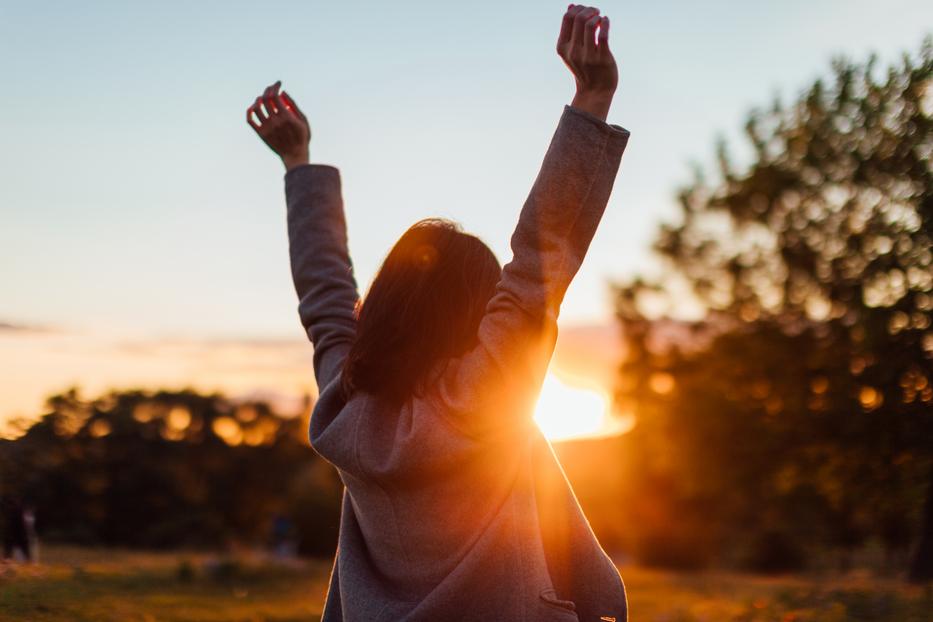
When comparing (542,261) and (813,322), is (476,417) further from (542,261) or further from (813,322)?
(813,322)

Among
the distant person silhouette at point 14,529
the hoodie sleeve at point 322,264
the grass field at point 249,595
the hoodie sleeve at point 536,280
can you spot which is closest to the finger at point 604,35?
the hoodie sleeve at point 536,280

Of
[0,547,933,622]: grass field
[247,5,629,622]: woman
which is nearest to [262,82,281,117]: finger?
[247,5,629,622]: woman

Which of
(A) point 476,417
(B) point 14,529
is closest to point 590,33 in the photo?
(A) point 476,417

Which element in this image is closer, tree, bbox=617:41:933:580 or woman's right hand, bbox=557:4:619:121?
woman's right hand, bbox=557:4:619:121

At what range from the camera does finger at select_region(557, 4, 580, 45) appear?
1.80 meters

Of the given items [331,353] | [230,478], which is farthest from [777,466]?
[230,478]

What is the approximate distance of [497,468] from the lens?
1785mm

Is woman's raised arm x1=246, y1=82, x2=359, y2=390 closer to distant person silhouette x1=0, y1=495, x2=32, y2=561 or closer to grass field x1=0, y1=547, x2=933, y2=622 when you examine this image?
grass field x1=0, y1=547, x2=933, y2=622

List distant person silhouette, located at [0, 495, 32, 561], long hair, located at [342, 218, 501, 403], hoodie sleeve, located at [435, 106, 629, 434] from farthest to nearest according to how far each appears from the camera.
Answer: distant person silhouette, located at [0, 495, 32, 561], long hair, located at [342, 218, 501, 403], hoodie sleeve, located at [435, 106, 629, 434]

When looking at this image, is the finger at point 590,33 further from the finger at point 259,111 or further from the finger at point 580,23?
the finger at point 259,111

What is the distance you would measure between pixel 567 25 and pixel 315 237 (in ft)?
3.00

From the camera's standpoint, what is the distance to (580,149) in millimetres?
1744

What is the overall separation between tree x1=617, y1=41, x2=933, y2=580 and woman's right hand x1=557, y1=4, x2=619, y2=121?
10471 mm

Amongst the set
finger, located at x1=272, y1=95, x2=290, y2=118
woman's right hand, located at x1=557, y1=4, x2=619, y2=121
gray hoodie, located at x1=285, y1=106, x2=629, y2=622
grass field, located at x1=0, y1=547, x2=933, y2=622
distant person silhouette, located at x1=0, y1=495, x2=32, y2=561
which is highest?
finger, located at x1=272, y1=95, x2=290, y2=118
